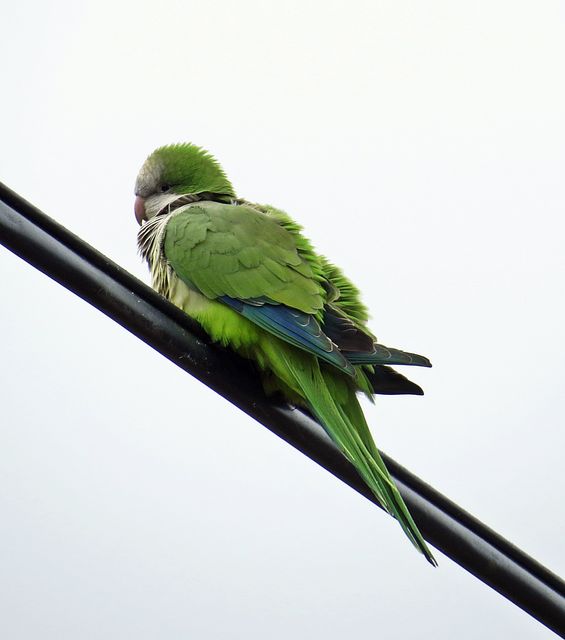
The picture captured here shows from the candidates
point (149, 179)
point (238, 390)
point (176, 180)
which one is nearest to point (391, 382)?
point (238, 390)

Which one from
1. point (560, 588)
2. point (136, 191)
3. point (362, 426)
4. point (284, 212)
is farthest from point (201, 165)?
point (560, 588)

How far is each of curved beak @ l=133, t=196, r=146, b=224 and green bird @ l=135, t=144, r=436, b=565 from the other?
498 mm

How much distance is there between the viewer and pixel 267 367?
247 cm

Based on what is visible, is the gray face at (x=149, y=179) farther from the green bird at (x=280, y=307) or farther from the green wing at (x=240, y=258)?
the green wing at (x=240, y=258)

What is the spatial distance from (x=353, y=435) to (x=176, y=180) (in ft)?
5.39

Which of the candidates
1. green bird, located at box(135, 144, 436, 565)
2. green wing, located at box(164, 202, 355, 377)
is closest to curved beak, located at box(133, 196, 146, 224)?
green bird, located at box(135, 144, 436, 565)

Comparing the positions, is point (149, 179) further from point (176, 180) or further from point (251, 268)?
point (251, 268)

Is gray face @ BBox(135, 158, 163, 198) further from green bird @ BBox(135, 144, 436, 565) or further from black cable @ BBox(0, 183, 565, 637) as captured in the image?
black cable @ BBox(0, 183, 565, 637)

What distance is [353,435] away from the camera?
7.10 ft

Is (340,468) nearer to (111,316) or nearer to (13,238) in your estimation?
(111,316)

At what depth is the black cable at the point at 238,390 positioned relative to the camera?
1.64 m

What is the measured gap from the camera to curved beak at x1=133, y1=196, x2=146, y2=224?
354 cm

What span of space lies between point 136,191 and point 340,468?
1.91 m

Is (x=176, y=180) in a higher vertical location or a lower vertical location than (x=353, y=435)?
higher
